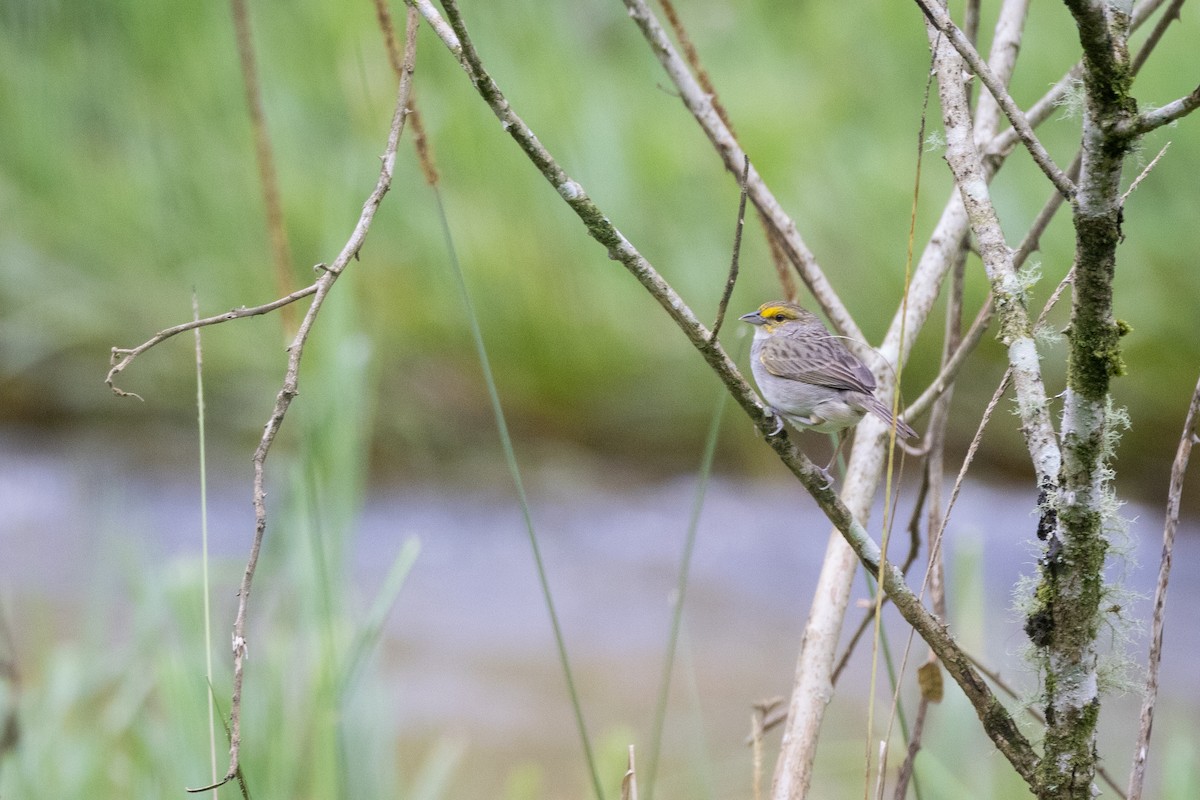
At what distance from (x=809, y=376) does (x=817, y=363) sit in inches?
2.9

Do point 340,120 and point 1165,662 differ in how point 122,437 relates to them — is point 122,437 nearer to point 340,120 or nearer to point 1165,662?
point 340,120

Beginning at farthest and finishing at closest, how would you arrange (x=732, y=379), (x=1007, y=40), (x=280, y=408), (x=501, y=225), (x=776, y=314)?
(x=501, y=225)
(x=776, y=314)
(x=1007, y=40)
(x=732, y=379)
(x=280, y=408)

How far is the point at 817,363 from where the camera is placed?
101 inches

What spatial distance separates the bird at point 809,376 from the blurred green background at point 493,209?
1.87 meters

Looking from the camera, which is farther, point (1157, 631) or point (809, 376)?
point (809, 376)

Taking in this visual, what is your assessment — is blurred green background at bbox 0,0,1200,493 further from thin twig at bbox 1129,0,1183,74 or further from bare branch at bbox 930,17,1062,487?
bare branch at bbox 930,17,1062,487

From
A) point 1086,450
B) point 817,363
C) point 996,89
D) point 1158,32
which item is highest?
point 1158,32

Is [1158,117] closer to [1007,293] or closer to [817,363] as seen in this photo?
[1007,293]

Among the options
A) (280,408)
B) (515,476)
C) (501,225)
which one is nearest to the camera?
(280,408)

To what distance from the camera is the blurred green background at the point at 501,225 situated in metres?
4.80

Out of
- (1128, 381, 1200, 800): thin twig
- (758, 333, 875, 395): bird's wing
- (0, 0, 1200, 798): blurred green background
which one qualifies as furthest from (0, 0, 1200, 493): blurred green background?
(1128, 381, 1200, 800): thin twig

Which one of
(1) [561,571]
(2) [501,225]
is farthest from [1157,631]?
(2) [501,225]

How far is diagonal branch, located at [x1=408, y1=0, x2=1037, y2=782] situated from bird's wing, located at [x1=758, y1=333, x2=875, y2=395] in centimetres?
78

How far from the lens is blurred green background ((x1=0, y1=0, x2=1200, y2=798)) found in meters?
4.80
